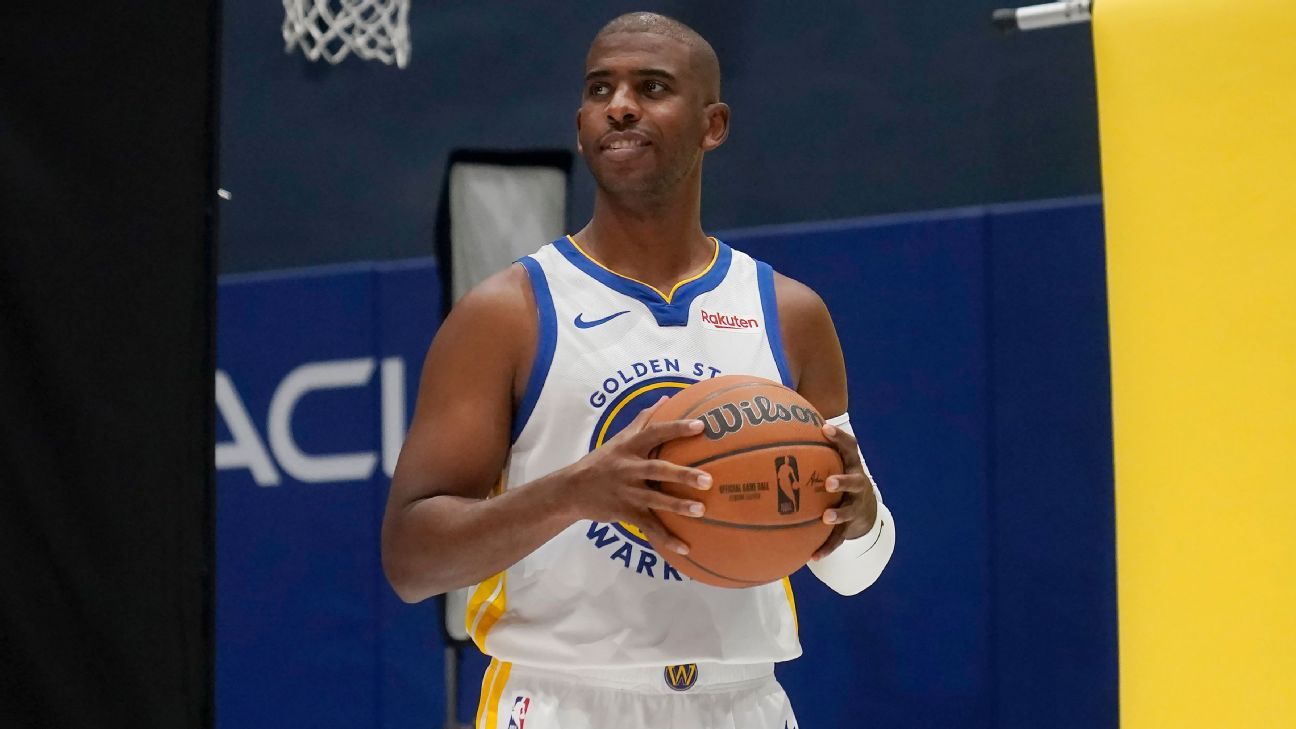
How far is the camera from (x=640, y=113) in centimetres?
247

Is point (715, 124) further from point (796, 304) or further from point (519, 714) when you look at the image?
point (519, 714)

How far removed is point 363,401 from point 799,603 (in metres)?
1.79

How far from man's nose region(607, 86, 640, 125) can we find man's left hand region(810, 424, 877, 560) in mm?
614

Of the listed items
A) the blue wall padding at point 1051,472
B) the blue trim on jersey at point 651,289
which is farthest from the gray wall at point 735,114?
the blue trim on jersey at point 651,289

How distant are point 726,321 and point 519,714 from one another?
0.71m

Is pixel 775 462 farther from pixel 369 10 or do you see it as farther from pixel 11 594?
pixel 369 10

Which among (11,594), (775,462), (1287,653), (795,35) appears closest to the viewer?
(11,594)

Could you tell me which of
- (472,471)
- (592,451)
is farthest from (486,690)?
(592,451)

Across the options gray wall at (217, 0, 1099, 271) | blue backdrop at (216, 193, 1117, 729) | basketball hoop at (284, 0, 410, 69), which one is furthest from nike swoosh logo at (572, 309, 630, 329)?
basketball hoop at (284, 0, 410, 69)

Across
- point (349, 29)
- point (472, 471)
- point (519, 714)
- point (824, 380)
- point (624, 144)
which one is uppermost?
point (349, 29)

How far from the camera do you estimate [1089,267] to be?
13.7 feet

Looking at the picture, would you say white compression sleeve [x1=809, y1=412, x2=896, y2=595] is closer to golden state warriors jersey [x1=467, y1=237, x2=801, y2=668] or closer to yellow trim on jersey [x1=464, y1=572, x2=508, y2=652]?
golden state warriors jersey [x1=467, y1=237, x2=801, y2=668]

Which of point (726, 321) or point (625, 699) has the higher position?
point (726, 321)

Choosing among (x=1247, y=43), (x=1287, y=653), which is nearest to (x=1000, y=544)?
(x=1287, y=653)
